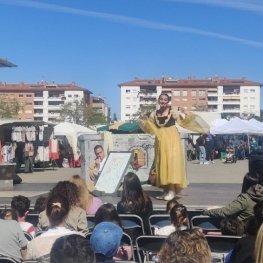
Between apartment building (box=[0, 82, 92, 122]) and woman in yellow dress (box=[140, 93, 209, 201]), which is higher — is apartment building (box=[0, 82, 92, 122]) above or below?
above

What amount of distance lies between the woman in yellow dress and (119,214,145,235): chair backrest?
3782 millimetres

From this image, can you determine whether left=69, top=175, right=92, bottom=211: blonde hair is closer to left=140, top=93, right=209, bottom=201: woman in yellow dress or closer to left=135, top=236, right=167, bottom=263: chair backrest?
left=135, top=236, right=167, bottom=263: chair backrest

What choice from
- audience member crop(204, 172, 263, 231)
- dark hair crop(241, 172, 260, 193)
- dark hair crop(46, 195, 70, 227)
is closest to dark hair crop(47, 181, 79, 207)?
dark hair crop(46, 195, 70, 227)

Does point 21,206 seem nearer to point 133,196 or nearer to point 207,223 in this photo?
point 133,196

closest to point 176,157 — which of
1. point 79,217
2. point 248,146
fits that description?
point 79,217

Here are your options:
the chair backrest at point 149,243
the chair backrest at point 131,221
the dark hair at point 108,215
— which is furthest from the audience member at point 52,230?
the chair backrest at point 131,221

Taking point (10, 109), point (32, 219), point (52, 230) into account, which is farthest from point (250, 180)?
point (10, 109)

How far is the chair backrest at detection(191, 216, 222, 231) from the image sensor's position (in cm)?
632

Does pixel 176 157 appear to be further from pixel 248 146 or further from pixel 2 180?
pixel 248 146

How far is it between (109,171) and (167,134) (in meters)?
1.87

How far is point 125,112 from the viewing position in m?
159

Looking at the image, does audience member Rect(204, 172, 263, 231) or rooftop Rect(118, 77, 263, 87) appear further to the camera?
rooftop Rect(118, 77, 263, 87)

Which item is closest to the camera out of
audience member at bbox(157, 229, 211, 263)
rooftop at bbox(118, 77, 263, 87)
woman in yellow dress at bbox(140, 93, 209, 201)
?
audience member at bbox(157, 229, 211, 263)

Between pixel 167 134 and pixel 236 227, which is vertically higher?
pixel 167 134
